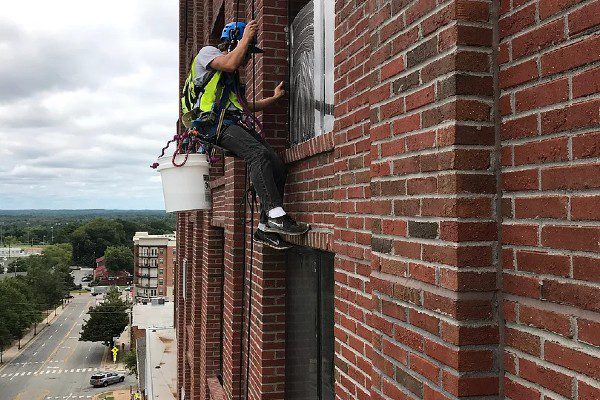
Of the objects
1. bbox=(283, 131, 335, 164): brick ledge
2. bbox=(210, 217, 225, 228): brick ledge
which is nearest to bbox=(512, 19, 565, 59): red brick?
bbox=(283, 131, 335, 164): brick ledge

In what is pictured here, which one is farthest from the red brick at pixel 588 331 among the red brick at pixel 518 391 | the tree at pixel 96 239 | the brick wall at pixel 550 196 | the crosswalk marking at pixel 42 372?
the tree at pixel 96 239

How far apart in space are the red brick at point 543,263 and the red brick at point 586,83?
0.50m

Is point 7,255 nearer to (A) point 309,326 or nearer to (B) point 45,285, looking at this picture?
(B) point 45,285

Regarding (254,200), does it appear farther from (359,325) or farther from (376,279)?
(376,279)

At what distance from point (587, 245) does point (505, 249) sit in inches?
13.9

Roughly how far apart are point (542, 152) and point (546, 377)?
2.34ft

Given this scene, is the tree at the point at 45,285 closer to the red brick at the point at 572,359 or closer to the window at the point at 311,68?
the window at the point at 311,68

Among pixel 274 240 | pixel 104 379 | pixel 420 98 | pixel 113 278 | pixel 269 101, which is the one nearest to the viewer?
pixel 420 98

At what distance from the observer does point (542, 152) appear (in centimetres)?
173

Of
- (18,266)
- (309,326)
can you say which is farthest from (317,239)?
(18,266)

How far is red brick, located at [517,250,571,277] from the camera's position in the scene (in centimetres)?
164

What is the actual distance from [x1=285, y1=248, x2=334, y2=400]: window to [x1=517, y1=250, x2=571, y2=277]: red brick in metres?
2.36

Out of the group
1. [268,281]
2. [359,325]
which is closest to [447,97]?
[359,325]

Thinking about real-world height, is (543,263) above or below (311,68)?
below
